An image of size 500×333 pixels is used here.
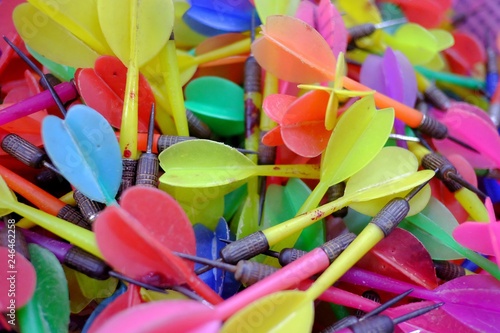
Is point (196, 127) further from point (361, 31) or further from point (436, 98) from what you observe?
point (436, 98)

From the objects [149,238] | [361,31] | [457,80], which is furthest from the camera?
[457,80]

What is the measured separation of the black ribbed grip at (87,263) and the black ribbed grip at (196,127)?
0.30m

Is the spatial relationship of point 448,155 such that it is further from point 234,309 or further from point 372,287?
point 234,309

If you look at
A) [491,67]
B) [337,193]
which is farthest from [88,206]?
[491,67]

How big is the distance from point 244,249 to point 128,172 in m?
0.21

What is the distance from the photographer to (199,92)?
35.0 inches

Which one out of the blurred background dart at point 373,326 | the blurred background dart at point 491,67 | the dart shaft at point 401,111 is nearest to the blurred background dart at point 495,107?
the blurred background dart at point 491,67

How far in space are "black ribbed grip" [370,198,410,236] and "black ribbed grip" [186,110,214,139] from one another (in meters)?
0.34

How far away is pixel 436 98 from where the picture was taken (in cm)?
100

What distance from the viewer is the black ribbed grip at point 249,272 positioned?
59 cm

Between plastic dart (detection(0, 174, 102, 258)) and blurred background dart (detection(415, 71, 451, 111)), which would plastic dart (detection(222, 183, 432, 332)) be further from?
blurred background dart (detection(415, 71, 451, 111))

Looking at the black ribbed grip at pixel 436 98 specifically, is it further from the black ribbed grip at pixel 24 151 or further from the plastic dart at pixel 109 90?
the black ribbed grip at pixel 24 151

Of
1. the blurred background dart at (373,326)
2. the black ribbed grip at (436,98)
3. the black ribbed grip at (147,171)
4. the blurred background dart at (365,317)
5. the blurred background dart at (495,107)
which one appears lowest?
the blurred background dart at (365,317)

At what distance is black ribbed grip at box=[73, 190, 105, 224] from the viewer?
2.12 feet
